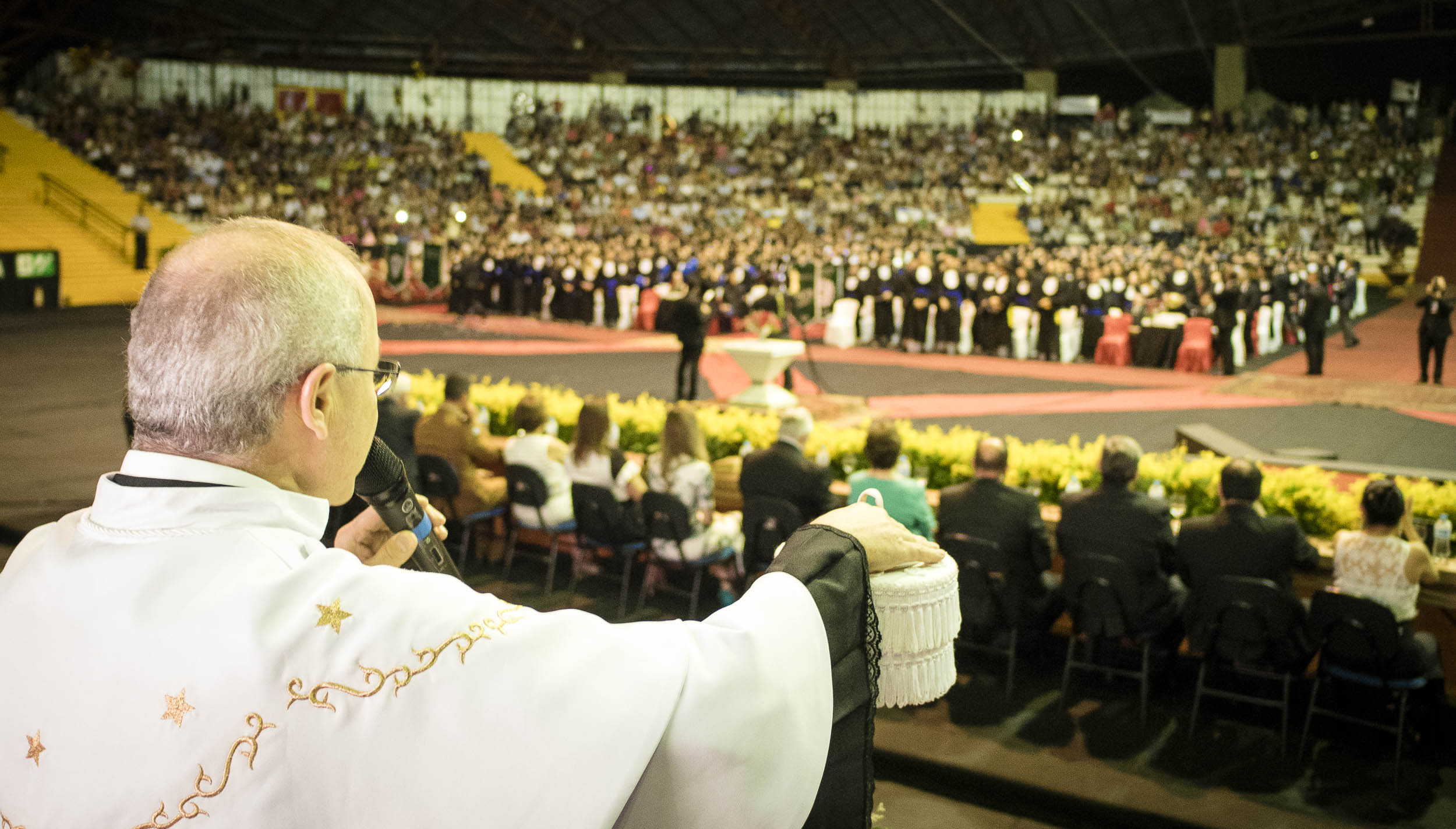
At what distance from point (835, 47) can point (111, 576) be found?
3624cm

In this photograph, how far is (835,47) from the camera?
3528cm

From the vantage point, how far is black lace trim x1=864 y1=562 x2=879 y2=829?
133cm

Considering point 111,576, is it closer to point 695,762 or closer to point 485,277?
point 695,762

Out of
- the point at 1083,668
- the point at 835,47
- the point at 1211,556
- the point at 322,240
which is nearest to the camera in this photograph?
the point at 322,240

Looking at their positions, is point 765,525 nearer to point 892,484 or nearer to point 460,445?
point 892,484

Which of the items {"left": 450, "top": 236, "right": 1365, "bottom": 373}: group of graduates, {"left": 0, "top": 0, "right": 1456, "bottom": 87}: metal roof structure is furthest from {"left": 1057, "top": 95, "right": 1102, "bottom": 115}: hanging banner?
{"left": 450, "top": 236, "right": 1365, "bottom": 373}: group of graduates

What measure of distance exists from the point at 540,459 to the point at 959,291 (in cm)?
1170

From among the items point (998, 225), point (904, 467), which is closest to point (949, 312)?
point (904, 467)

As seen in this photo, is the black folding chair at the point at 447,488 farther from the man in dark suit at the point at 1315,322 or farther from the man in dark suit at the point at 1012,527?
the man in dark suit at the point at 1315,322

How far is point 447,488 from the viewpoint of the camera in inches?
284

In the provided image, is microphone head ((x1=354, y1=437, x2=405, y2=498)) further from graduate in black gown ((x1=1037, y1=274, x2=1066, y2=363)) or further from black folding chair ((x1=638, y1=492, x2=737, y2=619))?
graduate in black gown ((x1=1037, y1=274, x2=1066, y2=363))

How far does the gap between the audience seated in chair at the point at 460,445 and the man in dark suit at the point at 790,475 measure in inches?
79.2

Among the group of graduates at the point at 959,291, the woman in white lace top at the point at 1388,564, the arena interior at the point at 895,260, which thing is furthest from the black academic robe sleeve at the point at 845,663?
the group of graduates at the point at 959,291

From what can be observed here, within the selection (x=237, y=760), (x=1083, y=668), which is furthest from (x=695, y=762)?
(x=1083, y=668)
